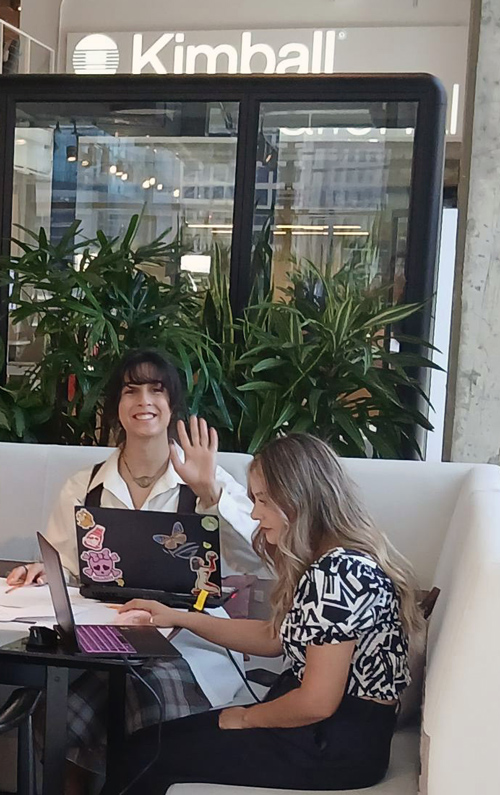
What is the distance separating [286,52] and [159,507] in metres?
5.83

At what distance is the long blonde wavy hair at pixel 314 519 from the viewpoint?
73.2 inches

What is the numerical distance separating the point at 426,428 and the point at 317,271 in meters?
0.79

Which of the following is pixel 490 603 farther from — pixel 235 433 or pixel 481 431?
pixel 235 433

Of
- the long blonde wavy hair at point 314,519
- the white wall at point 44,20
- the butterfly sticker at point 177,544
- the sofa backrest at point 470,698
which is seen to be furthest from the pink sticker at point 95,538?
the white wall at point 44,20

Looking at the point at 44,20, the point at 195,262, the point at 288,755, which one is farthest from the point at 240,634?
the point at 44,20

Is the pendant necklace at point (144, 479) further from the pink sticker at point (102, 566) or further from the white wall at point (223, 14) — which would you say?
the white wall at point (223, 14)

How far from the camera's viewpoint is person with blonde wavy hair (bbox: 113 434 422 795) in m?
1.75

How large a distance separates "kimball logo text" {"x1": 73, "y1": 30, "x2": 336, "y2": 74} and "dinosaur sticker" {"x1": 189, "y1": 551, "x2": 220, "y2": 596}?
618 centimetres

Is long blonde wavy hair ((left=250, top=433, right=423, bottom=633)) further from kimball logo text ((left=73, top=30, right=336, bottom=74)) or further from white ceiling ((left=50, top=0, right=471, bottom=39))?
white ceiling ((left=50, top=0, right=471, bottom=39))

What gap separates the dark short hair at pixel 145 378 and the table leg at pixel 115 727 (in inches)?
38.8

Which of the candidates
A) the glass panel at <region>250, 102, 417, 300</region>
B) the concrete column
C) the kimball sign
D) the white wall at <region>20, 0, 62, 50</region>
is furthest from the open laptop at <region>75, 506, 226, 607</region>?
the white wall at <region>20, 0, 62, 50</region>

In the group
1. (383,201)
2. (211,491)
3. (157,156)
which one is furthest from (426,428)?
(157,156)

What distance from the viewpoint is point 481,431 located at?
132 inches

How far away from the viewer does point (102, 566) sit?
6.99 feet
